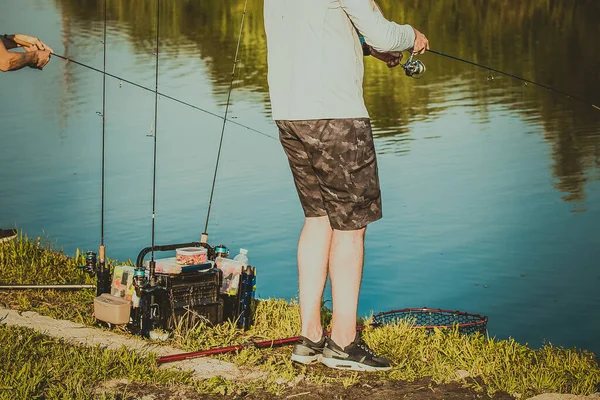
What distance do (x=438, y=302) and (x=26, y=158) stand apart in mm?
6947

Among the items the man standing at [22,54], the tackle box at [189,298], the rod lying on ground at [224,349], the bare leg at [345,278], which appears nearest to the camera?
the bare leg at [345,278]

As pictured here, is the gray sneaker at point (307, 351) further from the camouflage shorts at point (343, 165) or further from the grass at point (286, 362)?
the camouflage shorts at point (343, 165)

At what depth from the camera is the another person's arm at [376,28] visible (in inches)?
165

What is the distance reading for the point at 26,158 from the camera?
42.7 ft

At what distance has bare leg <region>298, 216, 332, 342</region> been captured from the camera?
4.48 meters

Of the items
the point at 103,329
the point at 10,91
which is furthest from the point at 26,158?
the point at 103,329

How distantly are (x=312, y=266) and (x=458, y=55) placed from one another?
607 inches

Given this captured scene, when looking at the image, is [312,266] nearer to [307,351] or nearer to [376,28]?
[307,351]

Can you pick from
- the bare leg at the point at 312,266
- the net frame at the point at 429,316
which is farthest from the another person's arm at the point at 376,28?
the net frame at the point at 429,316

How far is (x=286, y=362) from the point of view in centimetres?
452

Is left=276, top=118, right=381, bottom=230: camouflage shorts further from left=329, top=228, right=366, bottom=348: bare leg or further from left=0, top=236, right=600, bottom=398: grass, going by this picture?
left=0, top=236, right=600, bottom=398: grass

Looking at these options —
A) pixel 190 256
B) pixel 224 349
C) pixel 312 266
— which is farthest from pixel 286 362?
pixel 190 256

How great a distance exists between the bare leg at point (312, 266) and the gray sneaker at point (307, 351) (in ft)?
0.09

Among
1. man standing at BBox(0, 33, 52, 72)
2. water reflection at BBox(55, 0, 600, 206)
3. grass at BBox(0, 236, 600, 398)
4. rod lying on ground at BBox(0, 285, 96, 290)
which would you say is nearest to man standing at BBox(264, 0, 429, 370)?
grass at BBox(0, 236, 600, 398)
